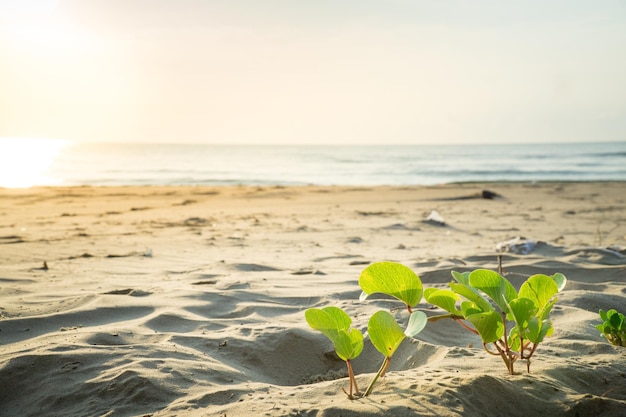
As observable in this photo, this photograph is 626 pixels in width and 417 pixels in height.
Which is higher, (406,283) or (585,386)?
(406,283)

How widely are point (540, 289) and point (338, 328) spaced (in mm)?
612

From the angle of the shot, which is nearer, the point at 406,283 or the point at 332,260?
the point at 406,283

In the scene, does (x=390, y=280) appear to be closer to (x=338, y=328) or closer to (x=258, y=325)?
(x=338, y=328)

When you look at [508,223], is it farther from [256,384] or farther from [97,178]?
[97,178]

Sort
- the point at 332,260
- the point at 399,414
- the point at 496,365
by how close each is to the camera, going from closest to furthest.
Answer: the point at 399,414, the point at 496,365, the point at 332,260

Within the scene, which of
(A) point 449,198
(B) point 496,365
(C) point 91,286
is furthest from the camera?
(A) point 449,198

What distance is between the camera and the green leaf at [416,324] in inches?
49.8

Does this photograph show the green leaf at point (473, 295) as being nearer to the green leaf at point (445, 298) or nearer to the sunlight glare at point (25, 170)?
the green leaf at point (445, 298)

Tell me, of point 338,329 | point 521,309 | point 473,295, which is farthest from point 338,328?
point 521,309

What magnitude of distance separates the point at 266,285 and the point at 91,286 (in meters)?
1.17

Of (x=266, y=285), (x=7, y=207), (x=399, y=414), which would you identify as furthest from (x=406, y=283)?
(x=7, y=207)

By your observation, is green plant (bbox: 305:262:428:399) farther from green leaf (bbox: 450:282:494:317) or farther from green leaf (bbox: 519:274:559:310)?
green leaf (bbox: 519:274:559:310)

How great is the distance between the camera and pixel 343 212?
29.7 feet

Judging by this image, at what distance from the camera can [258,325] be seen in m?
2.58
